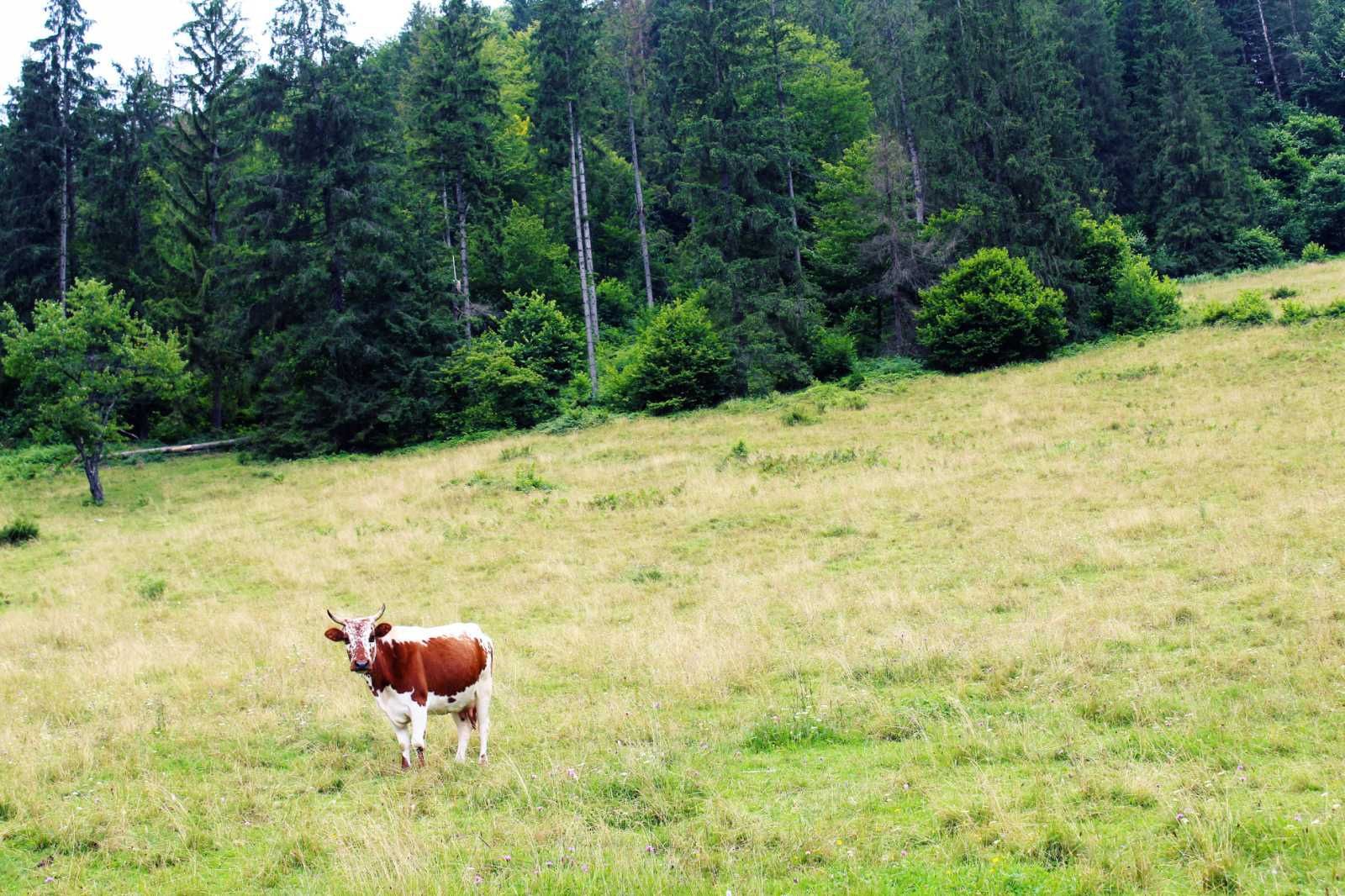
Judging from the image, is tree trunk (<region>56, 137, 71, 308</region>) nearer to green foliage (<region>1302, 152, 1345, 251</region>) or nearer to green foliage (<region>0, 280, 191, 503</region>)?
green foliage (<region>0, 280, 191, 503</region>)

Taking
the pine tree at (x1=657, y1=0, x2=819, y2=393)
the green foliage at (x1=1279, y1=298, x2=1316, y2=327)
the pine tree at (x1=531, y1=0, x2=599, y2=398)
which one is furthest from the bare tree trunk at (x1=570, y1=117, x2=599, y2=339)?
the green foliage at (x1=1279, y1=298, x2=1316, y2=327)

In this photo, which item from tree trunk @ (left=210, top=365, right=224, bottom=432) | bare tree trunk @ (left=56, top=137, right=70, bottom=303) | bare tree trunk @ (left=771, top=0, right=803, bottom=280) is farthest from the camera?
tree trunk @ (left=210, top=365, right=224, bottom=432)

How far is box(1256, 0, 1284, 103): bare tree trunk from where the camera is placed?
6681 centimetres

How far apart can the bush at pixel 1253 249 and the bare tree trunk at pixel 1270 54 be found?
19.7m

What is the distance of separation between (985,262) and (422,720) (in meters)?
34.3

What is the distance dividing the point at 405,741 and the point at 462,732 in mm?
508

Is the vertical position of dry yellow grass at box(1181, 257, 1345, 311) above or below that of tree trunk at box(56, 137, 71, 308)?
below

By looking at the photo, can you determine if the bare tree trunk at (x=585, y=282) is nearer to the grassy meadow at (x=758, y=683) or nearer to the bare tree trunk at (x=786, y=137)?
the bare tree trunk at (x=786, y=137)

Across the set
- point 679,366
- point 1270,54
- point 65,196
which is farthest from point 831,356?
point 1270,54

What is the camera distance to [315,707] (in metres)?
10.1

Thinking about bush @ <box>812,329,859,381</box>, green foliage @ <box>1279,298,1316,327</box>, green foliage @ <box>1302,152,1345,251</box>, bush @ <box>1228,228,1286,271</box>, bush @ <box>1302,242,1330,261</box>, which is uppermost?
green foliage @ <box>1302,152,1345,251</box>

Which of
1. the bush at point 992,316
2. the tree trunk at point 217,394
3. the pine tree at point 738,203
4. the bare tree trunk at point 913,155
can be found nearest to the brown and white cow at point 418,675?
the pine tree at point 738,203

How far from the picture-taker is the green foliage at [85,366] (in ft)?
93.5

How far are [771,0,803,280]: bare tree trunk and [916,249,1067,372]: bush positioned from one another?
6678 mm
